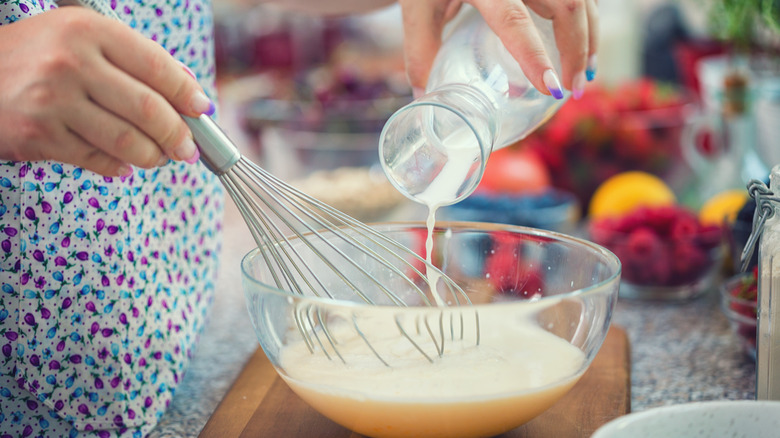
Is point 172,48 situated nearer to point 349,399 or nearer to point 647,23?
point 349,399

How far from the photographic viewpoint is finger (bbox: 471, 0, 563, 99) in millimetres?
568

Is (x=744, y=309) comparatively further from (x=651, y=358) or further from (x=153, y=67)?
(x=153, y=67)

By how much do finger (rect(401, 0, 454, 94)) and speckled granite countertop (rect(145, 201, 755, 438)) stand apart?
0.32 metres

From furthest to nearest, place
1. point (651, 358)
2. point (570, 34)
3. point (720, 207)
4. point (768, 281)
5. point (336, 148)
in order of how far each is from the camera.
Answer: point (336, 148) < point (720, 207) < point (651, 358) < point (570, 34) < point (768, 281)

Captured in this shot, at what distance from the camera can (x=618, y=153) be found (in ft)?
3.87

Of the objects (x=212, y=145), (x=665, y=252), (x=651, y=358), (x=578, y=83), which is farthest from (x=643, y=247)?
(x=212, y=145)

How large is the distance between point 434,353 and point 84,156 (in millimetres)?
256

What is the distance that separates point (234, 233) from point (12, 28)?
29.6 inches

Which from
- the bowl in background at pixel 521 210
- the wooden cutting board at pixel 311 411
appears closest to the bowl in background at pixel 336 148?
the bowl in background at pixel 521 210

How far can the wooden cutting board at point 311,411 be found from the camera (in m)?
0.54

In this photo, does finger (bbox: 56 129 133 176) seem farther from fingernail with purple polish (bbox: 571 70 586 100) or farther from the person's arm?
fingernail with purple polish (bbox: 571 70 586 100)

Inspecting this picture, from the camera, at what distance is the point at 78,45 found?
0.39m

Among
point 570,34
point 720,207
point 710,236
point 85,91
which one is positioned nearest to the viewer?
point 85,91

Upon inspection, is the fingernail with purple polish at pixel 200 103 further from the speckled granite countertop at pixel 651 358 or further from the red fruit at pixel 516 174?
the red fruit at pixel 516 174
